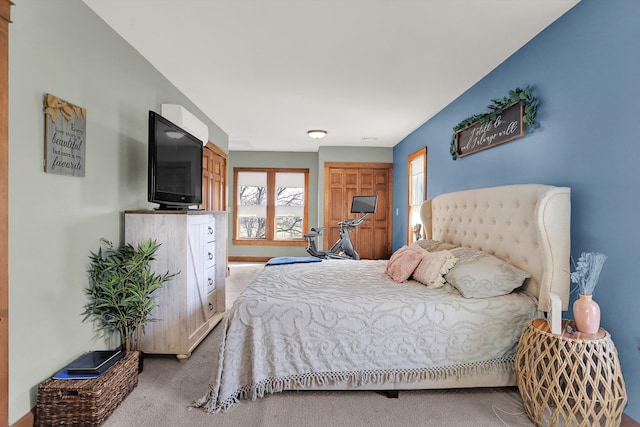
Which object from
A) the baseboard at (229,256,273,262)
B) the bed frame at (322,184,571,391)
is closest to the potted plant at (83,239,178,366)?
the bed frame at (322,184,571,391)

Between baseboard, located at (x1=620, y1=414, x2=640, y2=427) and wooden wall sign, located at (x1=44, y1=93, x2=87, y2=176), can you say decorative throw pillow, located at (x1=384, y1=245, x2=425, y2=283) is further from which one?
wooden wall sign, located at (x1=44, y1=93, x2=87, y2=176)

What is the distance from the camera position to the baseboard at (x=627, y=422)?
1.67 metres

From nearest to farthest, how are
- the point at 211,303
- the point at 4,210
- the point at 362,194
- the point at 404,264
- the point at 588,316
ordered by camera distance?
the point at 4,210, the point at 588,316, the point at 404,264, the point at 211,303, the point at 362,194

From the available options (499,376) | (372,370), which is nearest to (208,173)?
(372,370)

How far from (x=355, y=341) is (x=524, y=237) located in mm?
1383

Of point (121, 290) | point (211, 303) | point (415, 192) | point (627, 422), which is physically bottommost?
point (627, 422)

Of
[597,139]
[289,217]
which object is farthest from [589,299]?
[289,217]

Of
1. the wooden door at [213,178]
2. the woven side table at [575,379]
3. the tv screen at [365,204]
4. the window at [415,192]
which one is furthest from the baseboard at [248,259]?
the woven side table at [575,379]

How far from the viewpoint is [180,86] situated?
3.49 metres

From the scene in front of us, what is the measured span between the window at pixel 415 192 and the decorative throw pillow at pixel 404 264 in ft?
7.46

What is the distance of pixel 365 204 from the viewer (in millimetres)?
5676

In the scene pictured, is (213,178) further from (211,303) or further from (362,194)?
(362,194)

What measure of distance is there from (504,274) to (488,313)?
12.7 inches

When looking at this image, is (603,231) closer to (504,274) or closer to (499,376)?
(504,274)
